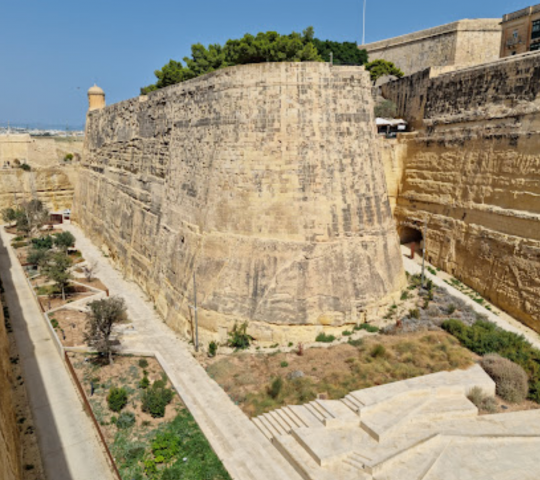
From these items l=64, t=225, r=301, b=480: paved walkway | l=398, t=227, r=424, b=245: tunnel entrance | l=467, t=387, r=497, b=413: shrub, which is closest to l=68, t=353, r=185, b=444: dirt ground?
l=64, t=225, r=301, b=480: paved walkway

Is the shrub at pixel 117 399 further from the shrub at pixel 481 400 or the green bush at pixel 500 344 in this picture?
the green bush at pixel 500 344

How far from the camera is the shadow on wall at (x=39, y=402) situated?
1090 centimetres

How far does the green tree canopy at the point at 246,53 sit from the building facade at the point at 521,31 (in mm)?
12452

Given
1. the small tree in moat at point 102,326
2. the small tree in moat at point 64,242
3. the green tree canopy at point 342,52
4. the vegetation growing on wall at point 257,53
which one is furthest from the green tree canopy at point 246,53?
the small tree in moat at point 102,326

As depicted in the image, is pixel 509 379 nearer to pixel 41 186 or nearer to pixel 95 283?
pixel 95 283

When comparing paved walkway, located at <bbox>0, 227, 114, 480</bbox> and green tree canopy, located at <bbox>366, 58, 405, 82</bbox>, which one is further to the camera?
green tree canopy, located at <bbox>366, 58, 405, 82</bbox>

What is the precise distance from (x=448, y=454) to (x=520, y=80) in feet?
45.3

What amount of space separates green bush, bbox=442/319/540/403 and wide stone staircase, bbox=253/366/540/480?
1.66 metres

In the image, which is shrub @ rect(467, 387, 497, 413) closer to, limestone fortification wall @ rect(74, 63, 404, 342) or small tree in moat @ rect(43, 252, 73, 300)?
limestone fortification wall @ rect(74, 63, 404, 342)

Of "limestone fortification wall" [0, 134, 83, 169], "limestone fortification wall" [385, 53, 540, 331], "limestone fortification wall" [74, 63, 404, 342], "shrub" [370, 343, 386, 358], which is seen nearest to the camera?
"shrub" [370, 343, 386, 358]

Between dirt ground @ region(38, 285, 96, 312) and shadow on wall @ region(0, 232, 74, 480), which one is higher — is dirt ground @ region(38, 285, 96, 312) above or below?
above

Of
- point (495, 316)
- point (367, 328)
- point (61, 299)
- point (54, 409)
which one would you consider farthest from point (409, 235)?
point (54, 409)

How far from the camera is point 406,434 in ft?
34.6

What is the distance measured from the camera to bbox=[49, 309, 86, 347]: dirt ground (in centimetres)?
1611
